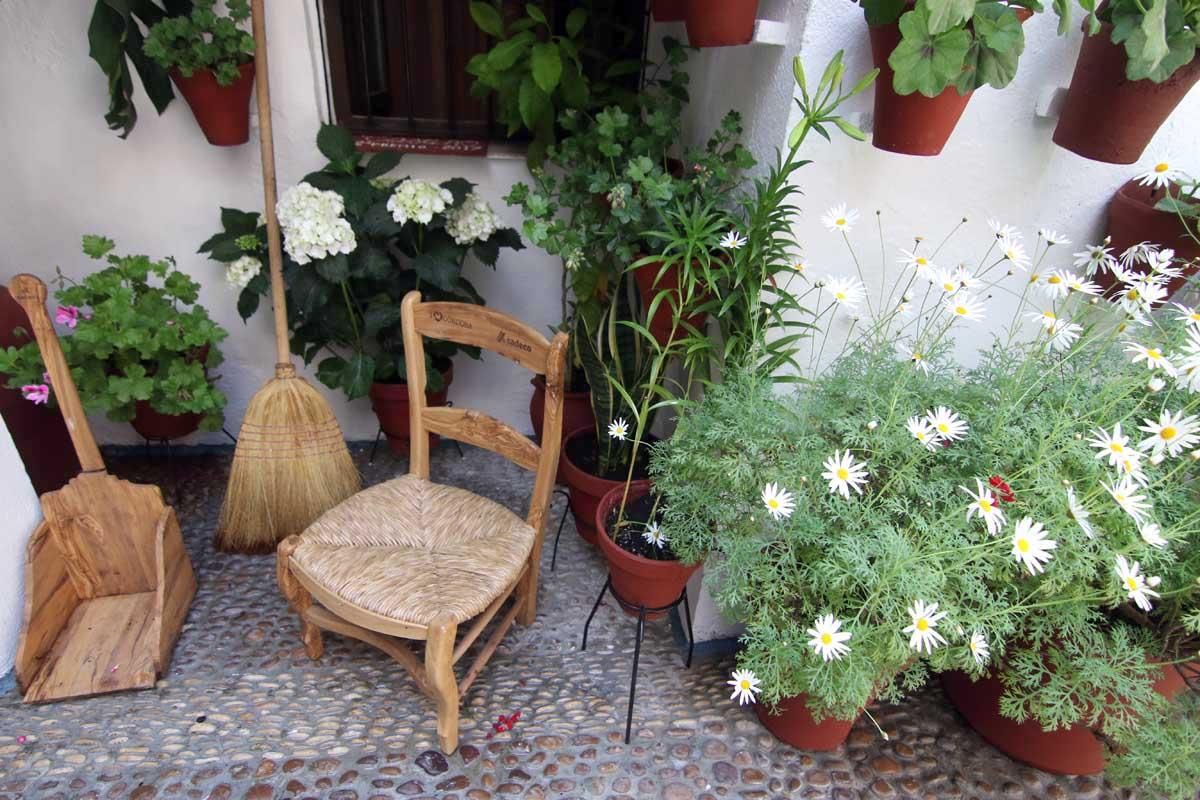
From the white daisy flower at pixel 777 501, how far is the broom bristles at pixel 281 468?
53.1 inches

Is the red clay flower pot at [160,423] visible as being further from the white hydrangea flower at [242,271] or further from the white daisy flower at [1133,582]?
the white daisy flower at [1133,582]

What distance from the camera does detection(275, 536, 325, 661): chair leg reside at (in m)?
1.58

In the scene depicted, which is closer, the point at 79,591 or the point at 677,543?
the point at 677,543

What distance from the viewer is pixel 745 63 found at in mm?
1582

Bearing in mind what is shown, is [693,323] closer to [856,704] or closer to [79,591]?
[856,704]

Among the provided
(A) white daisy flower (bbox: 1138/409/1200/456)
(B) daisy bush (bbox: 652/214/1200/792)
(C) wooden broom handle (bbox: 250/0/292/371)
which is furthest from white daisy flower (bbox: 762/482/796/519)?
(C) wooden broom handle (bbox: 250/0/292/371)

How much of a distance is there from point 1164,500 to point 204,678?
2.07 meters

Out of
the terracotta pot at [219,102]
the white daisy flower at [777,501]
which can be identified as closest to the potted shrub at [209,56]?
the terracotta pot at [219,102]

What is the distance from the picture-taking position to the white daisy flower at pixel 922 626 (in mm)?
1107

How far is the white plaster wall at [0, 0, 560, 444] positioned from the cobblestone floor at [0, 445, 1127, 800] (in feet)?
3.81

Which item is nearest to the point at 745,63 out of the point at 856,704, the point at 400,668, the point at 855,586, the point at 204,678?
the point at 855,586

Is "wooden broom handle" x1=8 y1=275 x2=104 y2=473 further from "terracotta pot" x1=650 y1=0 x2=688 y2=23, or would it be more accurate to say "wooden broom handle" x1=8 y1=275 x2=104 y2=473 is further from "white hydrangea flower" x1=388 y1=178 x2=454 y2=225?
"terracotta pot" x1=650 y1=0 x2=688 y2=23

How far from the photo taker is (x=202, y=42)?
1.76 meters

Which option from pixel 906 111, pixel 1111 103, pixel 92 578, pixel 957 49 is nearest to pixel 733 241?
pixel 906 111
